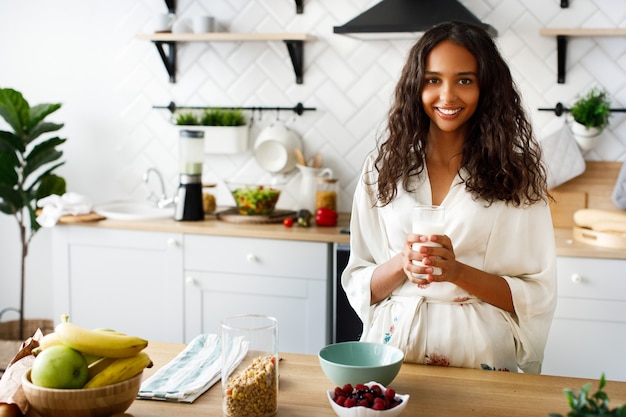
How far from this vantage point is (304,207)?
358 centimetres

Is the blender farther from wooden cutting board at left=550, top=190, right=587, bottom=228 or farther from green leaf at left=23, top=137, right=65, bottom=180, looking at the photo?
wooden cutting board at left=550, top=190, right=587, bottom=228

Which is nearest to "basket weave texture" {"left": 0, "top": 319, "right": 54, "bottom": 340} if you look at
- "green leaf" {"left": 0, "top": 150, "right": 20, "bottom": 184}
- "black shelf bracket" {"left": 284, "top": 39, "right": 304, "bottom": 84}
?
"green leaf" {"left": 0, "top": 150, "right": 20, "bottom": 184}

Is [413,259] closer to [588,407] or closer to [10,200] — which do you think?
[588,407]

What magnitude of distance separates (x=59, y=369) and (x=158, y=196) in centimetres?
271

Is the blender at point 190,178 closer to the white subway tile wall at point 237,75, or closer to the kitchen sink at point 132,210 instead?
the kitchen sink at point 132,210

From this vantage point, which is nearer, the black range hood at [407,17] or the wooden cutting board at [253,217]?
the black range hood at [407,17]

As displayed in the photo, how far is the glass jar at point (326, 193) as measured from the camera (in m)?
3.50

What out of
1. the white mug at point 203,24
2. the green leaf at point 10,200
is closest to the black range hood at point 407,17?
the white mug at point 203,24

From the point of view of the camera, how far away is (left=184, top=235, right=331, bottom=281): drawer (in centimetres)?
323

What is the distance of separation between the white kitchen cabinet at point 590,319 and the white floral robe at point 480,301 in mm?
1020

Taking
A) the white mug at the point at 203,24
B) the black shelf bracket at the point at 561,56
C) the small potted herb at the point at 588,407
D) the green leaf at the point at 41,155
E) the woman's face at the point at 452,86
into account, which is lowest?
the small potted herb at the point at 588,407

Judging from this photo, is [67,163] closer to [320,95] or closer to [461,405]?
[320,95]

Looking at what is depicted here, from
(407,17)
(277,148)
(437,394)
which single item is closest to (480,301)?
(437,394)

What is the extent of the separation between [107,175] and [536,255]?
2.64 m
